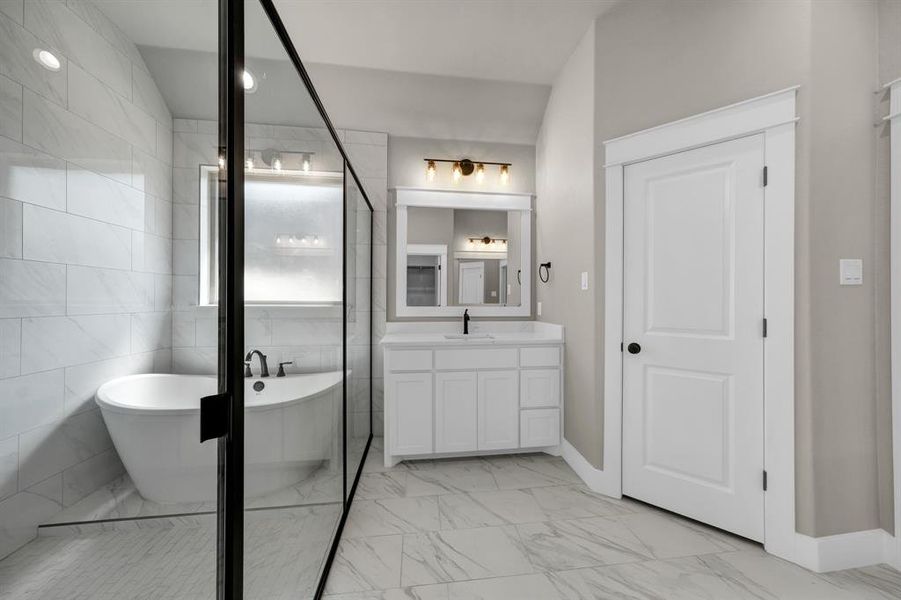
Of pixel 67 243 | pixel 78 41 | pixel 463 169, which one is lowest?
pixel 67 243

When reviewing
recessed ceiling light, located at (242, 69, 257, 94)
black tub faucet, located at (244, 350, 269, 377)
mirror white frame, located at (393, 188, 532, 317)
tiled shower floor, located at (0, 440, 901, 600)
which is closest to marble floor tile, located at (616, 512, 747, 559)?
tiled shower floor, located at (0, 440, 901, 600)

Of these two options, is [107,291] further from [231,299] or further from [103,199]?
[231,299]

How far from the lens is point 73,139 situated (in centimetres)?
42

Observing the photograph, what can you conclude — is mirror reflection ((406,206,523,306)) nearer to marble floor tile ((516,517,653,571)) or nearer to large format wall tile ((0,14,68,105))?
marble floor tile ((516,517,653,571))

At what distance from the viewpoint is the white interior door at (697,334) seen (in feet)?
6.16

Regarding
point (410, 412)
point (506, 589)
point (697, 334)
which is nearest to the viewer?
point (506, 589)

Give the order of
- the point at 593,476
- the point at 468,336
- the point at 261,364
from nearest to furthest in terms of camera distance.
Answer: the point at 261,364 → the point at 593,476 → the point at 468,336

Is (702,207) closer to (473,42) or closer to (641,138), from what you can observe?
(641,138)

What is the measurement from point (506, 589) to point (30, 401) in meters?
1.74

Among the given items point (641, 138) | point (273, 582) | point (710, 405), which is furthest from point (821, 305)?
point (273, 582)

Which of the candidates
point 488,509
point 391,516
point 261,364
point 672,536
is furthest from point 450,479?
point 261,364

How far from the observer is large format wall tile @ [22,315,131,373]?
0.37 m

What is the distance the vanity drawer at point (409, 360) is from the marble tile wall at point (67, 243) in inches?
84.2

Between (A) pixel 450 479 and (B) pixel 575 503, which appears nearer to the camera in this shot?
(B) pixel 575 503
